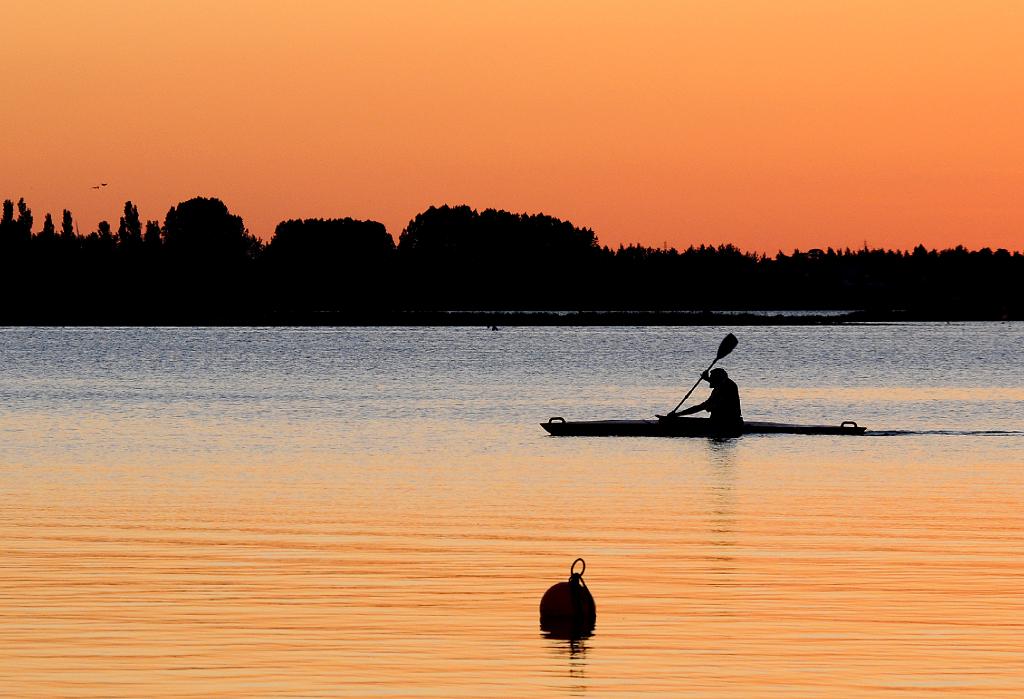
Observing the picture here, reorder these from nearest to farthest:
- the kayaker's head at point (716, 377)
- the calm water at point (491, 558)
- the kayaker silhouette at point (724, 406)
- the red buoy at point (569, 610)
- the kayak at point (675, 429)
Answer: the calm water at point (491, 558) < the red buoy at point (569, 610) < the kayaker's head at point (716, 377) < the kayaker silhouette at point (724, 406) < the kayak at point (675, 429)

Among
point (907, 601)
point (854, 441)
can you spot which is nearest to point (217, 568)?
point (907, 601)

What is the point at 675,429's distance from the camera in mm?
40469

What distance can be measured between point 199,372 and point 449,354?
4275 centimetres

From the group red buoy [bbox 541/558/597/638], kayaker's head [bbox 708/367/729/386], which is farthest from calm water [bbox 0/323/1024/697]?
kayaker's head [bbox 708/367/729/386]

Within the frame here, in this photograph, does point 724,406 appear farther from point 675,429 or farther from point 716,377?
point 675,429

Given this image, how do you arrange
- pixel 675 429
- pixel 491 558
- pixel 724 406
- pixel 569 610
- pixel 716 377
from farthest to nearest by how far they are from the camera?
pixel 675 429 → pixel 724 406 → pixel 716 377 → pixel 491 558 → pixel 569 610

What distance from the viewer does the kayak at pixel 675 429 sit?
40.2 meters

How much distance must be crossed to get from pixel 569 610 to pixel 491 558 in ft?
16.0

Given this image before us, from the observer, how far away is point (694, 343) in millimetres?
185375

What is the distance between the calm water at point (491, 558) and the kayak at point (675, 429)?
38 centimetres

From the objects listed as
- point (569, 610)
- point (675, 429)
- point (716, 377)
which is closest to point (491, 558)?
point (569, 610)

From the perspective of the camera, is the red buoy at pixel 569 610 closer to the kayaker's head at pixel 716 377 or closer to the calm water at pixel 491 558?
the calm water at pixel 491 558

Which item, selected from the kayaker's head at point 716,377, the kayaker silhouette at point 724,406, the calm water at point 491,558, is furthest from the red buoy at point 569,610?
the kayaker silhouette at point 724,406

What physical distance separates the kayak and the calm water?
1.25ft
